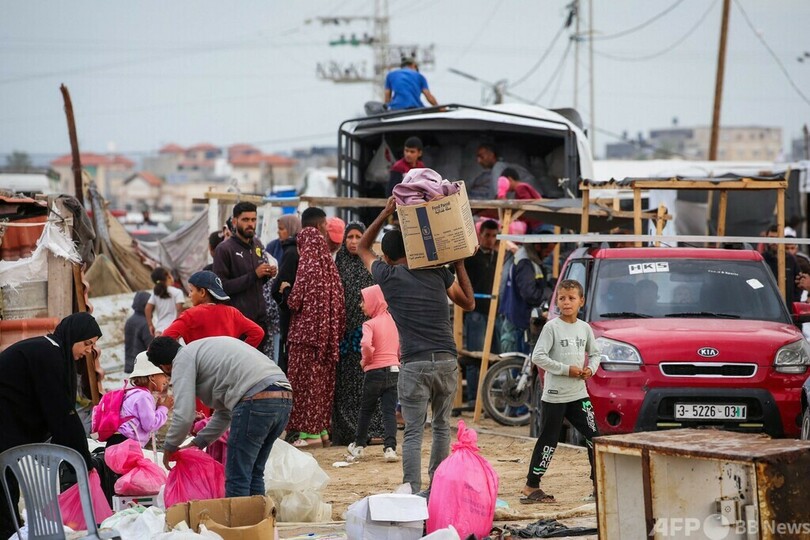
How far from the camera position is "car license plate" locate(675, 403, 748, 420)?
9.63m

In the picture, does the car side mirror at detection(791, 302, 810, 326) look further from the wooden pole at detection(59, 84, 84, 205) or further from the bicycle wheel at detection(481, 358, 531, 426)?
the wooden pole at detection(59, 84, 84, 205)

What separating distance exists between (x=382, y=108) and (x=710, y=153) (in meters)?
20.2

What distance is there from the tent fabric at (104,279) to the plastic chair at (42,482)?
1196 cm

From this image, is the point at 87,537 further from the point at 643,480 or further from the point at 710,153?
the point at 710,153

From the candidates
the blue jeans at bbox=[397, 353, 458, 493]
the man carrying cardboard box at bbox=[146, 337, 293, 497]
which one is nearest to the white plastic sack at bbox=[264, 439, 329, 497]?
the blue jeans at bbox=[397, 353, 458, 493]

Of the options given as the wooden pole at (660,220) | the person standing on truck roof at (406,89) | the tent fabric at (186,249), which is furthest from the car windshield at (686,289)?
the tent fabric at (186,249)

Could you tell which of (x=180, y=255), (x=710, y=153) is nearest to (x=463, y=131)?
(x=180, y=255)

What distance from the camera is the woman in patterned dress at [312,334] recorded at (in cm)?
1127

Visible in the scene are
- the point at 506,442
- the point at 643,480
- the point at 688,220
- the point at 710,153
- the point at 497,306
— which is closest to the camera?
the point at 643,480

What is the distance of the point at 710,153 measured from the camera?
35.5 meters

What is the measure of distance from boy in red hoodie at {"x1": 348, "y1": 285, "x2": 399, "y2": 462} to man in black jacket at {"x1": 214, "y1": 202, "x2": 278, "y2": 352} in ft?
3.25

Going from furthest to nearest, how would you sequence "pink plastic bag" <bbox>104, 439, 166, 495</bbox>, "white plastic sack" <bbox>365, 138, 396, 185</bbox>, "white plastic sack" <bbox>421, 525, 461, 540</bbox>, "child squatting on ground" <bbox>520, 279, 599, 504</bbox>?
"white plastic sack" <bbox>365, 138, 396, 185</bbox>, "child squatting on ground" <bbox>520, 279, 599, 504</bbox>, "pink plastic bag" <bbox>104, 439, 166, 495</bbox>, "white plastic sack" <bbox>421, 525, 461, 540</bbox>

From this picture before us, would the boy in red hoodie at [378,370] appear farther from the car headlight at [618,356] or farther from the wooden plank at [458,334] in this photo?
the wooden plank at [458,334]

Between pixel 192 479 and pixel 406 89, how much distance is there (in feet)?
35.1
